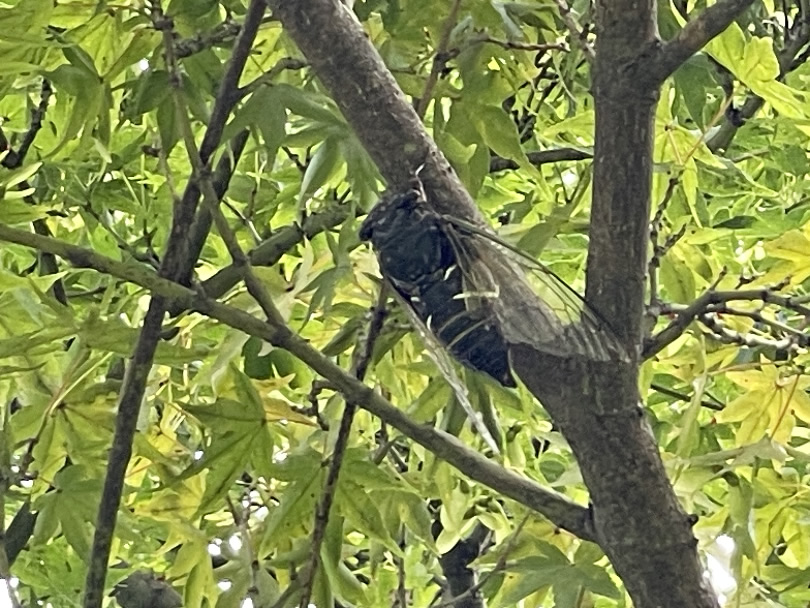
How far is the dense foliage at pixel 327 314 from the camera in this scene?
60 centimetres

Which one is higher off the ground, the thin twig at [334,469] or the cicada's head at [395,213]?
the cicada's head at [395,213]

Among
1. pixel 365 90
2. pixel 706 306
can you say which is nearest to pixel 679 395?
pixel 706 306

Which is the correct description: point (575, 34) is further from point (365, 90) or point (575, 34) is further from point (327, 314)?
point (327, 314)

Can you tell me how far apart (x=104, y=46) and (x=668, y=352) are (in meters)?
0.39

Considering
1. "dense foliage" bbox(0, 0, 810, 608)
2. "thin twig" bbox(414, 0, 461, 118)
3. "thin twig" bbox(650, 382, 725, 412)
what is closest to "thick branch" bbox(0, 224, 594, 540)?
"dense foliage" bbox(0, 0, 810, 608)

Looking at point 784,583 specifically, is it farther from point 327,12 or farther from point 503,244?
point 327,12

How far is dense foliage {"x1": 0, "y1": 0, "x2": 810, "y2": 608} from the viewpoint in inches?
23.5

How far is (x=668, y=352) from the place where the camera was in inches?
29.4

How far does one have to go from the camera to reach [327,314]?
646 mm

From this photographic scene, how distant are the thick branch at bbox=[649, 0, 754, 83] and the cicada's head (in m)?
0.12

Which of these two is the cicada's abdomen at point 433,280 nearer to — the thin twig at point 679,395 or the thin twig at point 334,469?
the thin twig at point 334,469

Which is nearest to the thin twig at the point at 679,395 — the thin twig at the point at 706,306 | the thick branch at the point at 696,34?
the thin twig at the point at 706,306

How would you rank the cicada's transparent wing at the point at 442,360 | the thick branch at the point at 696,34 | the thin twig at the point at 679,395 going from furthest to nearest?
the thin twig at the point at 679,395 < the cicada's transparent wing at the point at 442,360 < the thick branch at the point at 696,34

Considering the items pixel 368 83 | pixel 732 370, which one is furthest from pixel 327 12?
pixel 732 370
